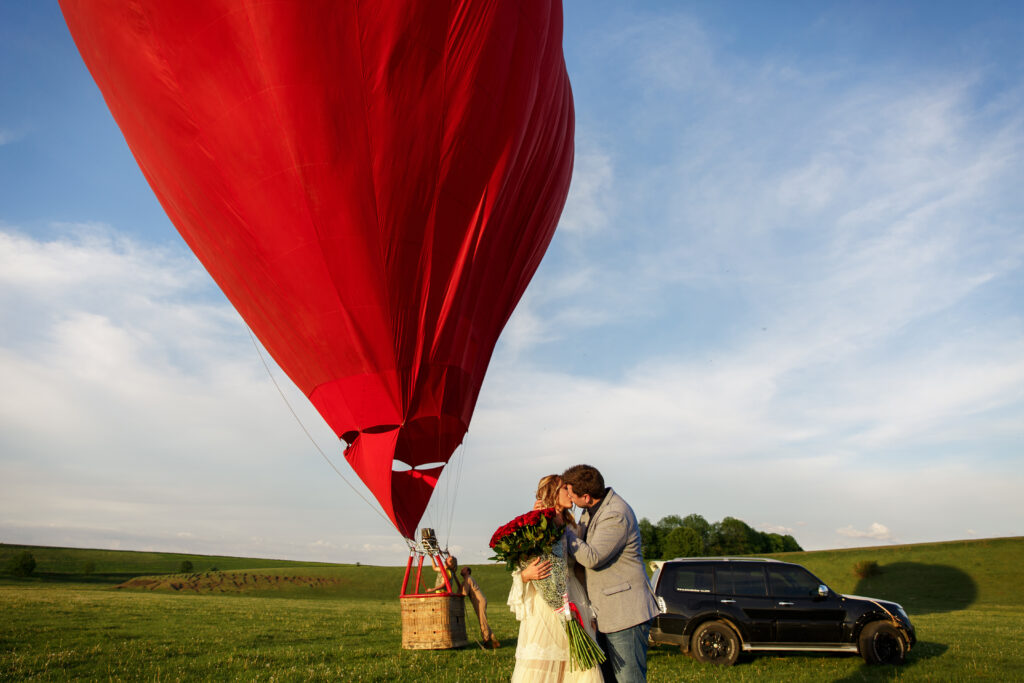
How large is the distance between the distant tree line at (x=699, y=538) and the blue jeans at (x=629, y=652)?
62417 millimetres

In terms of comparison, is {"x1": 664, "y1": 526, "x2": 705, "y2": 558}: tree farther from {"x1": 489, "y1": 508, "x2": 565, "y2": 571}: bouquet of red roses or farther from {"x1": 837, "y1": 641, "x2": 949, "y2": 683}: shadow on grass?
{"x1": 489, "y1": 508, "x2": 565, "y2": 571}: bouquet of red roses

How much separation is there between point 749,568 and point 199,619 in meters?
13.9

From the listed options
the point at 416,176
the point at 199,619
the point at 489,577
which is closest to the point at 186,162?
the point at 416,176

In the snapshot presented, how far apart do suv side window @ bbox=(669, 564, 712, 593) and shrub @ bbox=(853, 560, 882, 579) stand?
32.9 meters

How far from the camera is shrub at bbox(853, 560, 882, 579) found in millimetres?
38500

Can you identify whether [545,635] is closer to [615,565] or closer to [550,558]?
[550,558]

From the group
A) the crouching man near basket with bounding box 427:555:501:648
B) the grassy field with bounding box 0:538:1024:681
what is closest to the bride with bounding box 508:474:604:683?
the grassy field with bounding box 0:538:1024:681

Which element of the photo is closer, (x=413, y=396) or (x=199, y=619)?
(x=413, y=396)

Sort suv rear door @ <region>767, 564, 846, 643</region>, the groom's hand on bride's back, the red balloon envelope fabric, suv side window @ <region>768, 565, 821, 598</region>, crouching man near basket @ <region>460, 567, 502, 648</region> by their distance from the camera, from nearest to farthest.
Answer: the groom's hand on bride's back, the red balloon envelope fabric, suv rear door @ <region>767, 564, 846, 643</region>, suv side window @ <region>768, 565, 821, 598</region>, crouching man near basket @ <region>460, 567, 502, 648</region>

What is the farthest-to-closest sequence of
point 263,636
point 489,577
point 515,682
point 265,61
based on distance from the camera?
1. point 489,577
2. point 263,636
3. point 265,61
4. point 515,682

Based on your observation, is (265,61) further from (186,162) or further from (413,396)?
(413,396)

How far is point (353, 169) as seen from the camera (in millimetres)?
8297

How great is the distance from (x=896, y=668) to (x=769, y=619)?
184 centimetres

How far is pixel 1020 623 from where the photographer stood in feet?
62.4
